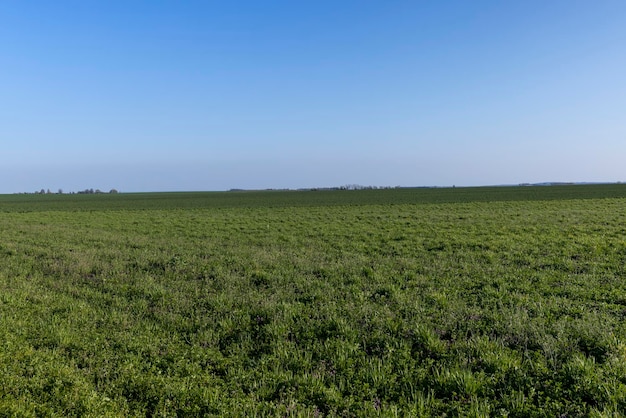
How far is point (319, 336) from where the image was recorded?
23.2 feet

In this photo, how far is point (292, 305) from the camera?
28.1ft

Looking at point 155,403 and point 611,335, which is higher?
point 611,335

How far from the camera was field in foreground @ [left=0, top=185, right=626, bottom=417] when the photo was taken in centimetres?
491

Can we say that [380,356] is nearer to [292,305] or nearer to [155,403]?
[292,305]

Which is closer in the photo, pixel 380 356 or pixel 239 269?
pixel 380 356

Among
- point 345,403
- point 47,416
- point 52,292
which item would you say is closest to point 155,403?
point 47,416

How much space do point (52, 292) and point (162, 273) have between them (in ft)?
10.2

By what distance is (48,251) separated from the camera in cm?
1602

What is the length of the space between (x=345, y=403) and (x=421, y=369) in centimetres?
146

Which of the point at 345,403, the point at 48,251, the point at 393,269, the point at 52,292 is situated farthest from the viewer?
the point at 48,251

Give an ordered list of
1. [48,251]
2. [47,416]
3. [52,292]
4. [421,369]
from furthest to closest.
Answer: [48,251], [52,292], [421,369], [47,416]

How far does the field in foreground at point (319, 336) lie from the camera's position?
4906mm

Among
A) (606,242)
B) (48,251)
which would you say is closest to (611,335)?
(606,242)

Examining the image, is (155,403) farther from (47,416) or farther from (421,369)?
(421,369)
